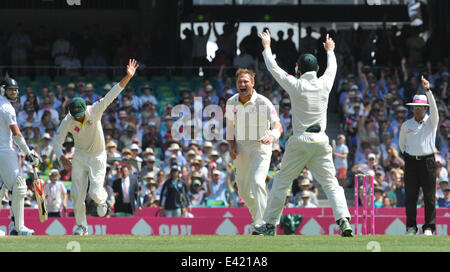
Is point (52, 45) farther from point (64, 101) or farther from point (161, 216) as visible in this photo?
point (161, 216)

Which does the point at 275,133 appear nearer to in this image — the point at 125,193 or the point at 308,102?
the point at 308,102

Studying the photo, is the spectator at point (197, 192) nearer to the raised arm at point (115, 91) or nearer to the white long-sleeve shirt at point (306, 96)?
the raised arm at point (115, 91)

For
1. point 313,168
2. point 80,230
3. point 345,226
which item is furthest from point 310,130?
point 80,230

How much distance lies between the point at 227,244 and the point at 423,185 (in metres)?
4.90

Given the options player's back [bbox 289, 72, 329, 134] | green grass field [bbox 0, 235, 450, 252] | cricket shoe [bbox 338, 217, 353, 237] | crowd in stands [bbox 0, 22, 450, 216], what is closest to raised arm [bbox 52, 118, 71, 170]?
green grass field [bbox 0, 235, 450, 252]

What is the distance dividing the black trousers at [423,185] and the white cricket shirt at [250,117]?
2808mm

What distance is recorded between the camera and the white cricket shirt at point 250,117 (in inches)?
601

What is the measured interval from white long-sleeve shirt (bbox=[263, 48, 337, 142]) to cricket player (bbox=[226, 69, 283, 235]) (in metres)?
1.58

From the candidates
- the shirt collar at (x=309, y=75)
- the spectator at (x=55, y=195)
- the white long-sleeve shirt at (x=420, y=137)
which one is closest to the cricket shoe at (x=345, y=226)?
the shirt collar at (x=309, y=75)

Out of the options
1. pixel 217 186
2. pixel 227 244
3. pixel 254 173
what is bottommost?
pixel 217 186

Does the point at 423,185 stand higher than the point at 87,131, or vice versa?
the point at 87,131

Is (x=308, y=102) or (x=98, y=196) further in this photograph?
(x=98, y=196)

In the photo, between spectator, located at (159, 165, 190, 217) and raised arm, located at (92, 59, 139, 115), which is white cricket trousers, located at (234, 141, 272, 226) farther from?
spectator, located at (159, 165, 190, 217)

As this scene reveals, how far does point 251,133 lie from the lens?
15.3 meters
